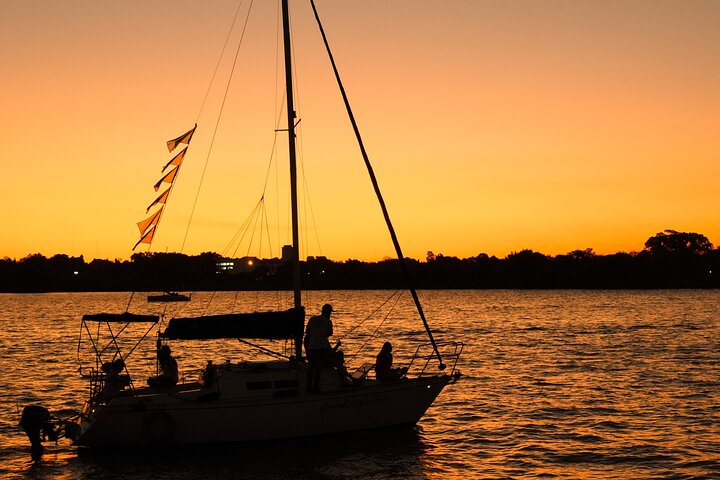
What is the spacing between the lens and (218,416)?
1980 centimetres

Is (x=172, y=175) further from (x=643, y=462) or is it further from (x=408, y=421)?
(x=643, y=462)

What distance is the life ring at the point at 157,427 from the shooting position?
19.7 meters

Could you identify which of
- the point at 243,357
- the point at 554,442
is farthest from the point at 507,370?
the point at 554,442

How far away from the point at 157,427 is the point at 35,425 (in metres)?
3.29

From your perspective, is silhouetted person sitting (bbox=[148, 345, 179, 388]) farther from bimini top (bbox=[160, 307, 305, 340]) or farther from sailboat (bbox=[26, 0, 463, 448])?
bimini top (bbox=[160, 307, 305, 340])

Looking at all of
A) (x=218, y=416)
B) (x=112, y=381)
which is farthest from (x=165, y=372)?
(x=218, y=416)

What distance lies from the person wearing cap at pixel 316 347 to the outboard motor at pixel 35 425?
6.84 metres

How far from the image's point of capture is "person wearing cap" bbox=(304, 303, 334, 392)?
2027 centimetres

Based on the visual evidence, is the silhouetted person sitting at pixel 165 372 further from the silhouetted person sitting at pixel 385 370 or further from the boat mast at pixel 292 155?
the silhouetted person sitting at pixel 385 370

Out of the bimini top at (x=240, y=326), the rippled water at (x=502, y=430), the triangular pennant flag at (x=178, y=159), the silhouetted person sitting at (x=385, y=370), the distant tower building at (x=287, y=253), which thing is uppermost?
the triangular pennant flag at (x=178, y=159)

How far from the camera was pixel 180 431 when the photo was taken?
1991cm

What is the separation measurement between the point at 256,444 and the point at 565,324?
228ft

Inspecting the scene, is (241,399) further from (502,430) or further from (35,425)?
(502,430)

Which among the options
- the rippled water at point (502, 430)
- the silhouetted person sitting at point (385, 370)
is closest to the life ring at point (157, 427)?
the rippled water at point (502, 430)
